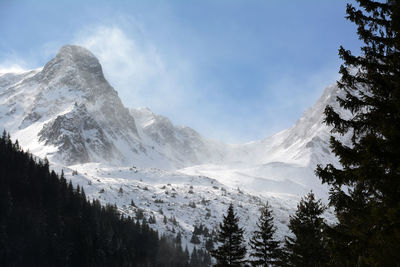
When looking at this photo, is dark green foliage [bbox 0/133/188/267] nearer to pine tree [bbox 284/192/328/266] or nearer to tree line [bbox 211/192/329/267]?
tree line [bbox 211/192/329/267]

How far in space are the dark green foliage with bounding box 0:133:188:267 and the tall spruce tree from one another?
278 ft

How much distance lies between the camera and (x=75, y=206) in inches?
4289

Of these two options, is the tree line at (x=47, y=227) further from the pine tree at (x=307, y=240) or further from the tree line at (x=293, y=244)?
the pine tree at (x=307, y=240)

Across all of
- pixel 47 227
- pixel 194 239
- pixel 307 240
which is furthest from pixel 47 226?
pixel 194 239

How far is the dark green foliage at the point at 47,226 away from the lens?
83.8 metres

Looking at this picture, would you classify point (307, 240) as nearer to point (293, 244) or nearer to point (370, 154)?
point (293, 244)

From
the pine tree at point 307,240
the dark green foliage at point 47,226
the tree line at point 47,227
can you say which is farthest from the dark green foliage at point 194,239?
the pine tree at point 307,240

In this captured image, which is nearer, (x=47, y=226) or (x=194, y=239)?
(x=47, y=226)

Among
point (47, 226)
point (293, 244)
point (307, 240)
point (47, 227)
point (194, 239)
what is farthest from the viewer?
point (194, 239)

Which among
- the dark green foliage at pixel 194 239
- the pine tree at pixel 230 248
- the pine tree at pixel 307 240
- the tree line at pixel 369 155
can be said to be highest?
the tree line at pixel 369 155

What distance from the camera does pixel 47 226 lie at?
92750 millimetres

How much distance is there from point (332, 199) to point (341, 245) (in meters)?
1.33

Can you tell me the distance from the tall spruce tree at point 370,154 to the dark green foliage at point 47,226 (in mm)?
84696

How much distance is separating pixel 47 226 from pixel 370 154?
321 ft
